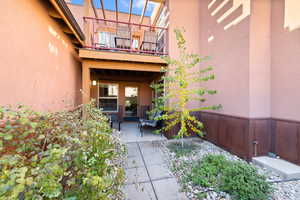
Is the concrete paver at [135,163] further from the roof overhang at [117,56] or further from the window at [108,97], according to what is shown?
the window at [108,97]

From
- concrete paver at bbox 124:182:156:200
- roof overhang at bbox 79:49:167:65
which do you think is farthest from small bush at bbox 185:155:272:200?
roof overhang at bbox 79:49:167:65

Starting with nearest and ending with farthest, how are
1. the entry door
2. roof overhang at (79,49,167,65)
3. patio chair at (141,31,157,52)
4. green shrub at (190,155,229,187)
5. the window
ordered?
1. green shrub at (190,155,229,187)
2. roof overhang at (79,49,167,65)
3. patio chair at (141,31,157,52)
4. the window
5. the entry door

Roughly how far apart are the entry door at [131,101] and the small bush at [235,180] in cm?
628

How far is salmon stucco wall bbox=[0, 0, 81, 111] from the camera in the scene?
6.38 ft

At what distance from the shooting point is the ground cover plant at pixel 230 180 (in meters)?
2.00

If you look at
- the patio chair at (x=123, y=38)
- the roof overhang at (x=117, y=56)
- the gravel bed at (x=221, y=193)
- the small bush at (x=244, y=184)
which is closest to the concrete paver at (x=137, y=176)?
the gravel bed at (x=221, y=193)

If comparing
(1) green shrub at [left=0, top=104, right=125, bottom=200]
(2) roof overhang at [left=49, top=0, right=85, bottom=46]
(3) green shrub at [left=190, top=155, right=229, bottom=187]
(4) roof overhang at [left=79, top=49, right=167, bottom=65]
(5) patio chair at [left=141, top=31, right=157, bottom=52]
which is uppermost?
(5) patio chair at [left=141, top=31, right=157, bottom=52]

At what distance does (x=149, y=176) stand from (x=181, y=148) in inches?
66.6

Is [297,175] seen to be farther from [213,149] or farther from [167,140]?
[167,140]

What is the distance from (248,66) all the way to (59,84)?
5196mm

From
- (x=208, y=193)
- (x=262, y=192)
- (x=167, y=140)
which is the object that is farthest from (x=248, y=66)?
(x=167, y=140)

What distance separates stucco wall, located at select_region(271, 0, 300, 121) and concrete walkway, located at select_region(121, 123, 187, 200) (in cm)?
315

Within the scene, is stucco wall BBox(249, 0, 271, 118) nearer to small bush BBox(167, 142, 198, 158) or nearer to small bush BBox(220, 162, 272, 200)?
small bush BBox(220, 162, 272, 200)

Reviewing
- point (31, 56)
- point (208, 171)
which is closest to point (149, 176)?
point (208, 171)
